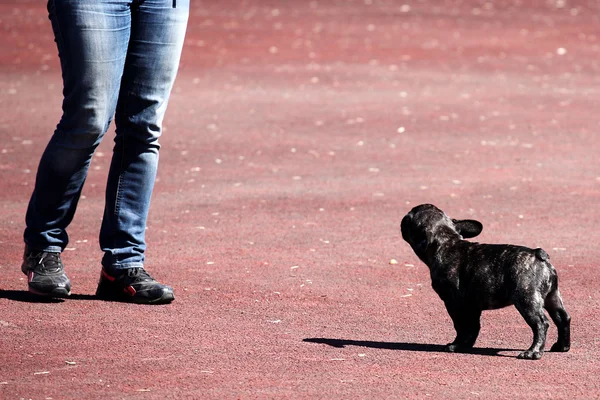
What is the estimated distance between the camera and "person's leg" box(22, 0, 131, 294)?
543 cm

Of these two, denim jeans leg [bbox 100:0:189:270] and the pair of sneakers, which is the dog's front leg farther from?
denim jeans leg [bbox 100:0:189:270]

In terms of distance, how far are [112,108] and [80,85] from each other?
0.66 feet

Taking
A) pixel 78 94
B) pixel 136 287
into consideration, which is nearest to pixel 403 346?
pixel 136 287

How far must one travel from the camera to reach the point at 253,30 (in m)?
21.5

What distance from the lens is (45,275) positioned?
573cm

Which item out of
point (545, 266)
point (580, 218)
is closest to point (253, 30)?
point (580, 218)

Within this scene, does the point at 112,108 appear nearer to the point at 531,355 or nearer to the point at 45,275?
the point at 45,275

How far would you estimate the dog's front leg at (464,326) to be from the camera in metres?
5.10

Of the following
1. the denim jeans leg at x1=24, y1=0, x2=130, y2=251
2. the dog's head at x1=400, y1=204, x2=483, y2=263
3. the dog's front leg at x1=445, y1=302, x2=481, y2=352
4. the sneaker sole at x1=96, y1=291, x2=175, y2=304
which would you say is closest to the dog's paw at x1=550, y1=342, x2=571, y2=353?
the dog's front leg at x1=445, y1=302, x2=481, y2=352

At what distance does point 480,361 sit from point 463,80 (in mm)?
11245

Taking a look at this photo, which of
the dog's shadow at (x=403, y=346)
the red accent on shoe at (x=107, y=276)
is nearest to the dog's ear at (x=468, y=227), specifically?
the dog's shadow at (x=403, y=346)

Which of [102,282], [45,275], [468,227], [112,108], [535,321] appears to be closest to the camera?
[535,321]

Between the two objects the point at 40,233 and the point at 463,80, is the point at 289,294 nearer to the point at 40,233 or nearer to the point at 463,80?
the point at 40,233

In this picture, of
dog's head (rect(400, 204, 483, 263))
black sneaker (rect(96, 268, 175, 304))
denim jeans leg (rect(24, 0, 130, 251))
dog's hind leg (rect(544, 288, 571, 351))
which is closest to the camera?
dog's hind leg (rect(544, 288, 571, 351))
